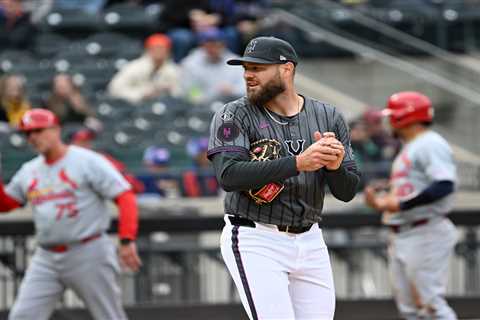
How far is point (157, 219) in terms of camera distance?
9.62 meters

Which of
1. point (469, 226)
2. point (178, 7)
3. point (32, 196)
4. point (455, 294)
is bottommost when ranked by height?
point (455, 294)

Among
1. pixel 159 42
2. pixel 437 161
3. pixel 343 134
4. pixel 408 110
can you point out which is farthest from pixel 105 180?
pixel 159 42

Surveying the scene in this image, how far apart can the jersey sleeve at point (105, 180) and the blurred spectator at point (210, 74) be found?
205 inches

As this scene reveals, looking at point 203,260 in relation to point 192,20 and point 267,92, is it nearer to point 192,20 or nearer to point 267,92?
point 267,92

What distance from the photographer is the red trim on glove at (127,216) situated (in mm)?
7812

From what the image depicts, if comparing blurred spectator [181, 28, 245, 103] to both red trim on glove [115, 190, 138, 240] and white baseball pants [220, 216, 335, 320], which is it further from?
white baseball pants [220, 216, 335, 320]

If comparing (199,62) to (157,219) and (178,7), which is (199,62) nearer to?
(178,7)

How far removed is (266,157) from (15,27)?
31.0 feet

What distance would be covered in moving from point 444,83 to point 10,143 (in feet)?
14.7

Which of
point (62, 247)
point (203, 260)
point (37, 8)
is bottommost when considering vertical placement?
point (203, 260)

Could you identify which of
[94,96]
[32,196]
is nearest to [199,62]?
[94,96]

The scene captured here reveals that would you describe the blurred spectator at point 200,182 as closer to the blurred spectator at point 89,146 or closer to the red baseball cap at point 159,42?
the blurred spectator at point 89,146

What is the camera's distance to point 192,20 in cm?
1443

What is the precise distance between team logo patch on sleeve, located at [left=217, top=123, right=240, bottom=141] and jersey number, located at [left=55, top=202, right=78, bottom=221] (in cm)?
257
